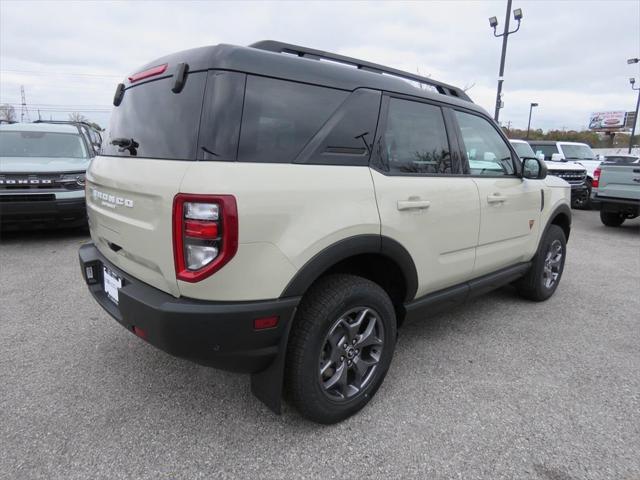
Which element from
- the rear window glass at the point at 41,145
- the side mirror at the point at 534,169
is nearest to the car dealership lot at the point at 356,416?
the side mirror at the point at 534,169

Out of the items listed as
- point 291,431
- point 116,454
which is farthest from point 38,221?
point 291,431

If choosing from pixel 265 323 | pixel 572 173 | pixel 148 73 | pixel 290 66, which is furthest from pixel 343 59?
pixel 572 173

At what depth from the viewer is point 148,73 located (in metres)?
2.32

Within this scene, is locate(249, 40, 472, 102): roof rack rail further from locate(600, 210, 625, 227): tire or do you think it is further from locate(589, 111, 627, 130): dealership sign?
locate(589, 111, 627, 130): dealership sign

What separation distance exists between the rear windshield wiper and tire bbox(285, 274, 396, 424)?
118 cm

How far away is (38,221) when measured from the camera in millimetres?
5875

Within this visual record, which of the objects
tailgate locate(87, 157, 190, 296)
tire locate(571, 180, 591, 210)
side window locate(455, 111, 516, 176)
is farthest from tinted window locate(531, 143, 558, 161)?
tailgate locate(87, 157, 190, 296)

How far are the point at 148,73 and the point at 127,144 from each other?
409 millimetres

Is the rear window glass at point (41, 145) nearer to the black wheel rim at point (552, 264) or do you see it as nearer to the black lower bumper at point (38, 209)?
the black lower bumper at point (38, 209)

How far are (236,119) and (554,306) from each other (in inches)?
149

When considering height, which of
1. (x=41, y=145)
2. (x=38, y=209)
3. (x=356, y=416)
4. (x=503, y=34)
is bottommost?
(x=356, y=416)

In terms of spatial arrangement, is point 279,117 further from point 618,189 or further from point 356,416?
point 618,189

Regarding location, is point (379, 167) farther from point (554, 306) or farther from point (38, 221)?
point (38, 221)

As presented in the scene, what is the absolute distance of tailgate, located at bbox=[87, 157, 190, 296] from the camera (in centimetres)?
186
